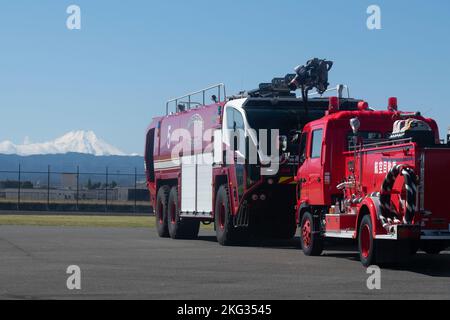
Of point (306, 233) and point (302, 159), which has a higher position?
point (302, 159)

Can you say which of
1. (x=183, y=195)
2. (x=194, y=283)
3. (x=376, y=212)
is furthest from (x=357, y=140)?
(x=183, y=195)

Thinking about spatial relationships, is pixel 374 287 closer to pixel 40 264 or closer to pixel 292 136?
pixel 40 264

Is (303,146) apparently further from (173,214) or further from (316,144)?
(173,214)

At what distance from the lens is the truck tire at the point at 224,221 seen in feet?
84.6

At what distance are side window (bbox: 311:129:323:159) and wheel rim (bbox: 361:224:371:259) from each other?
108 inches

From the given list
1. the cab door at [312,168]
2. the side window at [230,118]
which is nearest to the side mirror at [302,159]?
the cab door at [312,168]

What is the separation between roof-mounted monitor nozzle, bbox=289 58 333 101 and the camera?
24078 mm

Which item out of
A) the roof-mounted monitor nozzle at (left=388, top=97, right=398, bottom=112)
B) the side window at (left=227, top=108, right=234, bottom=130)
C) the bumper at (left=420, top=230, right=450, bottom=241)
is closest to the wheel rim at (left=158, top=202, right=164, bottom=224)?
the side window at (left=227, top=108, right=234, bottom=130)

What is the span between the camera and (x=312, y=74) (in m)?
24.1

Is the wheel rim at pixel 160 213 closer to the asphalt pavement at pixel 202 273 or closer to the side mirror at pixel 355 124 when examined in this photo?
the asphalt pavement at pixel 202 273

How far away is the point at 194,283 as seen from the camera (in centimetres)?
1578

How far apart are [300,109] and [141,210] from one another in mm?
42820

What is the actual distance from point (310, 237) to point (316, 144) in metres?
1.91

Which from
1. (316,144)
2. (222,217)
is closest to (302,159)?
(316,144)
